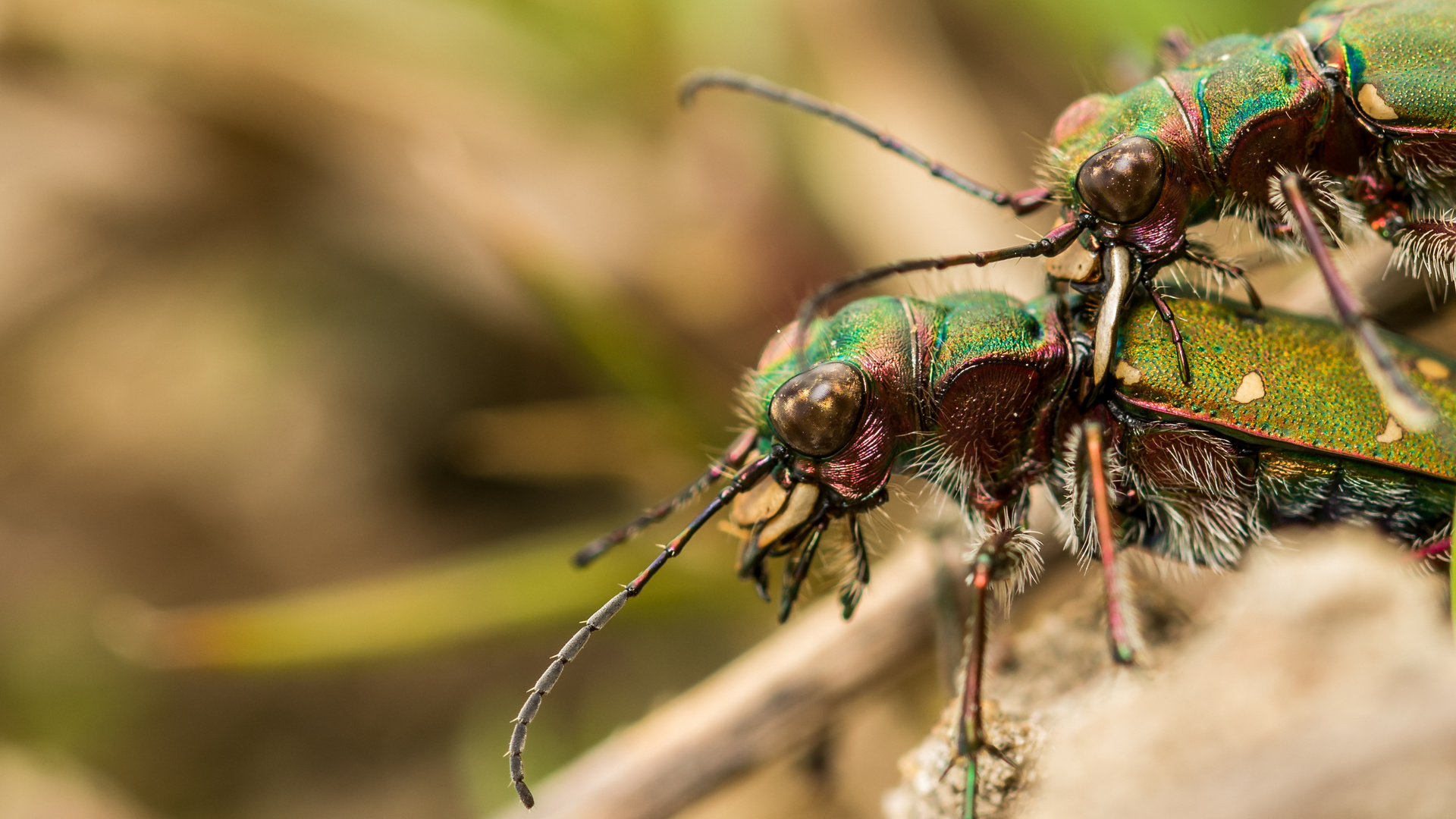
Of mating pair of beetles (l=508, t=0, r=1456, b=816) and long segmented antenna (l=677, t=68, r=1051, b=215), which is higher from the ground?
long segmented antenna (l=677, t=68, r=1051, b=215)

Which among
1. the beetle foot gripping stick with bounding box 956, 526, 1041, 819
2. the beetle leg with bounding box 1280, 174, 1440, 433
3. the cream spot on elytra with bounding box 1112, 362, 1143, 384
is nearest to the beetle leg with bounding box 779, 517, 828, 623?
the beetle foot gripping stick with bounding box 956, 526, 1041, 819

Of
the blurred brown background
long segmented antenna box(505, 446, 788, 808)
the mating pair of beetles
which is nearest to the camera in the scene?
long segmented antenna box(505, 446, 788, 808)

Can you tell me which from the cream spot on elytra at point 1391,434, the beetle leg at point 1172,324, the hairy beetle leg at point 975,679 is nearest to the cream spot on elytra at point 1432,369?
the cream spot on elytra at point 1391,434

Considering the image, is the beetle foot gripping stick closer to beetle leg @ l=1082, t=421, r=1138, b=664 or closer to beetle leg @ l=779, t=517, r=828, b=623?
beetle leg @ l=1082, t=421, r=1138, b=664

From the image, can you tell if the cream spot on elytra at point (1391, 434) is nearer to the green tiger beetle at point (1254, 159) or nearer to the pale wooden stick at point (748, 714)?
the green tiger beetle at point (1254, 159)

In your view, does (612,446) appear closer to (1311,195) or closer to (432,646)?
(432,646)

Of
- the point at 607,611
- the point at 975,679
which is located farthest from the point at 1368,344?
the point at 607,611

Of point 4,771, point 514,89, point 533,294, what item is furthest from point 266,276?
point 4,771
